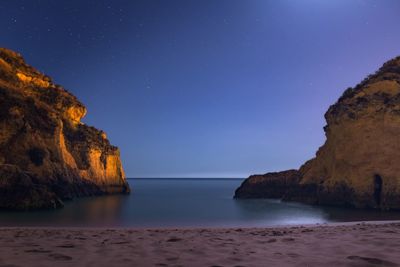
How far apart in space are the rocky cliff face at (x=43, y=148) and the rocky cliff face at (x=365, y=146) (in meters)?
29.3

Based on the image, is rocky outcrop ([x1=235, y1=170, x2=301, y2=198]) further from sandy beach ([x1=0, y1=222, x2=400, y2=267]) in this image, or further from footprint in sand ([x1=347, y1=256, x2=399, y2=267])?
footprint in sand ([x1=347, y1=256, x2=399, y2=267])

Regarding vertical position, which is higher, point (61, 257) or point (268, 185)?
point (268, 185)

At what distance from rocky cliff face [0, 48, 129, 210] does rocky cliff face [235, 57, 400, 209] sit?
29.3m

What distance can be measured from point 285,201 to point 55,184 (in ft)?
100

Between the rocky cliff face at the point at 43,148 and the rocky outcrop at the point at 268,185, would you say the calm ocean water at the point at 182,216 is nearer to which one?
the rocky cliff face at the point at 43,148

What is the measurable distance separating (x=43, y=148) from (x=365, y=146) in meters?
36.3

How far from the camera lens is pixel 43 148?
43.9 meters

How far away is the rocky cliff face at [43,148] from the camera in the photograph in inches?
1312

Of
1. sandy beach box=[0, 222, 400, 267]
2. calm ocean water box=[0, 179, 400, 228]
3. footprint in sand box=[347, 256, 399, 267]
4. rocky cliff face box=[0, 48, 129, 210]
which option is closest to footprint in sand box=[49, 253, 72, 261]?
sandy beach box=[0, 222, 400, 267]

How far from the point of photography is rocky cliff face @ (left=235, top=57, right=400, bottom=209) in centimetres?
3381

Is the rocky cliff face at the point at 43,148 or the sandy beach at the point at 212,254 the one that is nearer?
the sandy beach at the point at 212,254

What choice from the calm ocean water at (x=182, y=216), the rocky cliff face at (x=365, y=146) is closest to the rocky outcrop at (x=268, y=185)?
the rocky cliff face at (x=365, y=146)

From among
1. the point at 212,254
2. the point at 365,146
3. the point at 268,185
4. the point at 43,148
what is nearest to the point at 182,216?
the point at 365,146

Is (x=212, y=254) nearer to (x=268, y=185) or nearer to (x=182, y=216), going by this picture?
(x=182, y=216)
